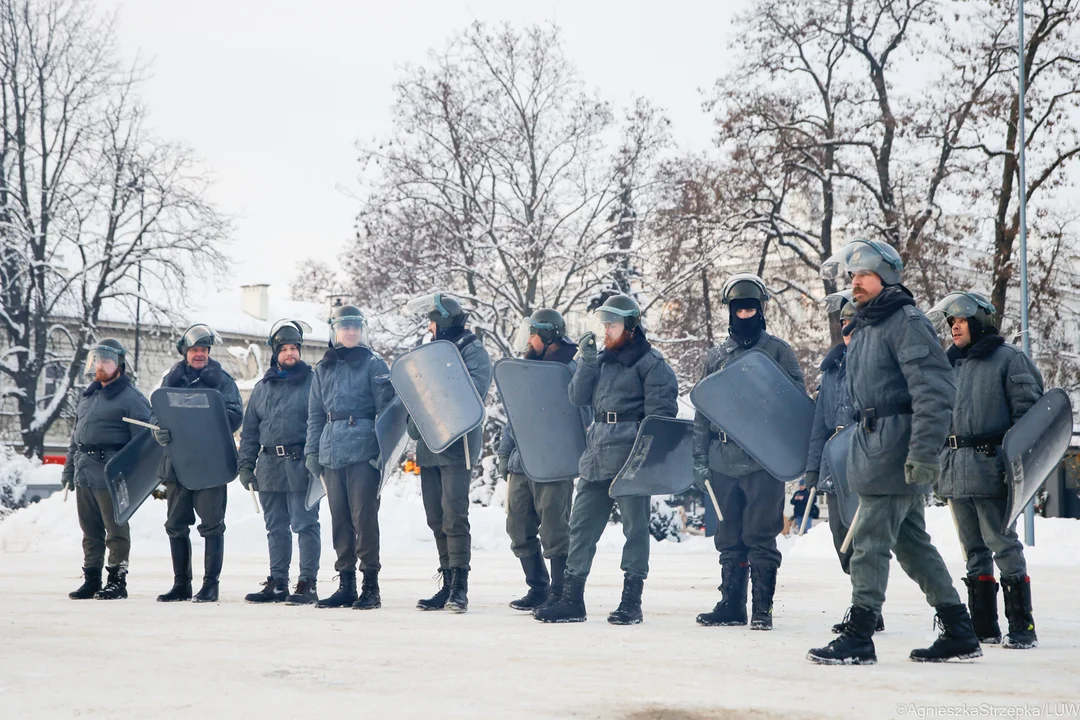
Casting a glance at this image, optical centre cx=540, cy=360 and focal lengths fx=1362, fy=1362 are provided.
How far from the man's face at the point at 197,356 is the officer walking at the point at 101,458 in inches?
18.3

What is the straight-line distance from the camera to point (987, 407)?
262 inches

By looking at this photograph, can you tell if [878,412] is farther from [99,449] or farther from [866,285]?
[99,449]

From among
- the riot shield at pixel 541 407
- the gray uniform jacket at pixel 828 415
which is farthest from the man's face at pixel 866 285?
the riot shield at pixel 541 407

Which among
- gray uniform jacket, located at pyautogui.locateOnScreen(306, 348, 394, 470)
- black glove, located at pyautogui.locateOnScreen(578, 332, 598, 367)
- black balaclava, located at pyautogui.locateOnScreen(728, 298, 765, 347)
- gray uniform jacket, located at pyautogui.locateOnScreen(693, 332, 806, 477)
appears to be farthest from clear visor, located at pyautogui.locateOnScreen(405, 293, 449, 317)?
black balaclava, located at pyautogui.locateOnScreen(728, 298, 765, 347)

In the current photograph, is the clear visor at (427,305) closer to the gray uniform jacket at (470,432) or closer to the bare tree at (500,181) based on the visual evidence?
the gray uniform jacket at (470,432)

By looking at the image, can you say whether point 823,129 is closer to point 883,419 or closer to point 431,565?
point 431,565

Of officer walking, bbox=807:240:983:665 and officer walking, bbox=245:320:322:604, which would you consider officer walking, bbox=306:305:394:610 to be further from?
officer walking, bbox=807:240:983:665

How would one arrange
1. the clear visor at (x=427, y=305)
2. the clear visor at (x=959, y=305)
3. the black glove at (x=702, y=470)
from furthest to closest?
the clear visor at (x=427, y=305)
the black glove at (x=702, y=470)
the clear visor at (x=959, y=305)

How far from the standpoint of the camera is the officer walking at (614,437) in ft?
24.7

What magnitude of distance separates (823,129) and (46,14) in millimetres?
15604

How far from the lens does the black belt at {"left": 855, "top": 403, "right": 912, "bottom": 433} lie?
5.71m

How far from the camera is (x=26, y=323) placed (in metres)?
27.9

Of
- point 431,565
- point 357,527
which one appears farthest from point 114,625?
point 431,565

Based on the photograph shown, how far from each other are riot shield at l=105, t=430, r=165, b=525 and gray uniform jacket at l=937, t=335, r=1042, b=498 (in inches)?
214
